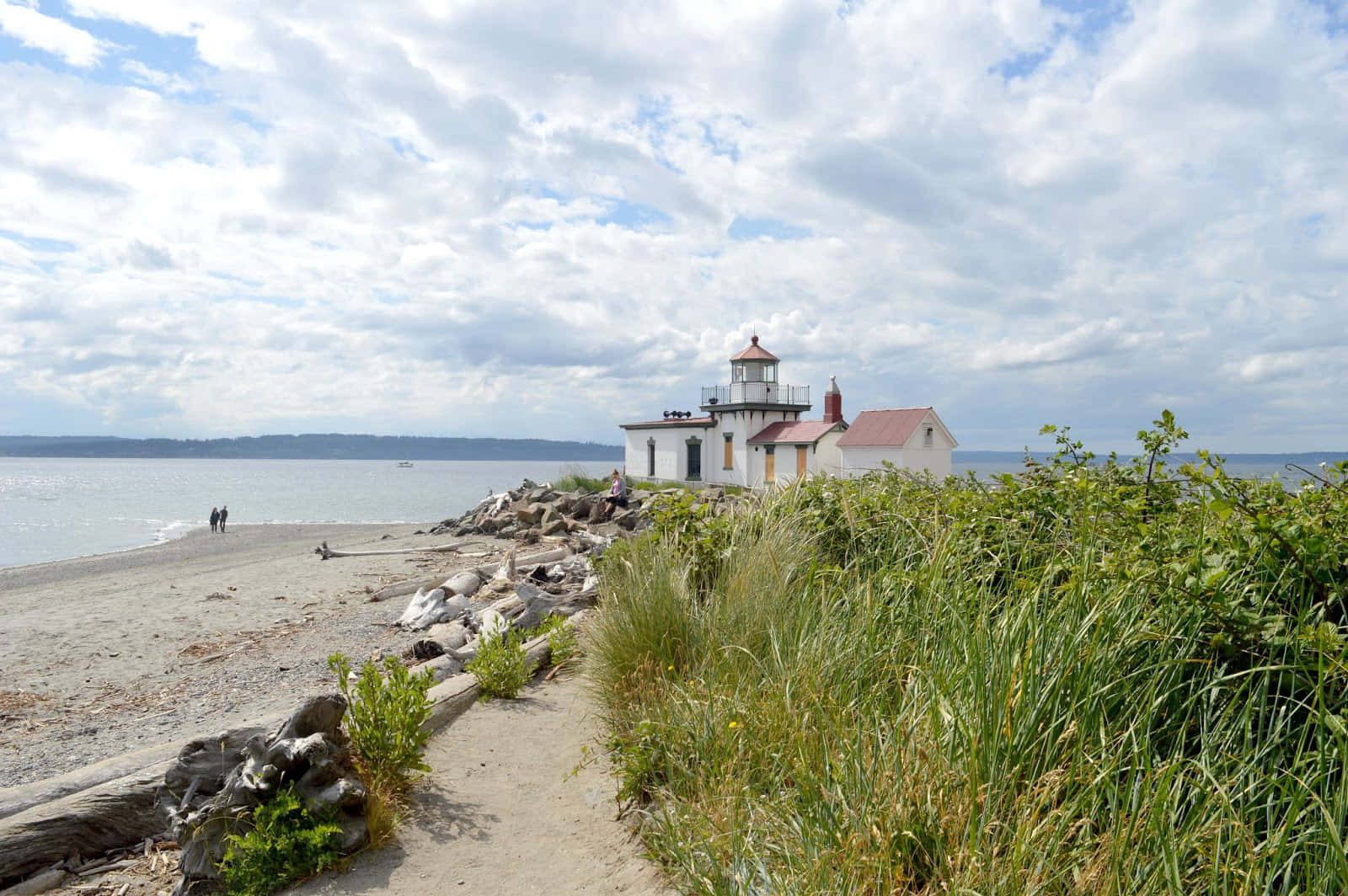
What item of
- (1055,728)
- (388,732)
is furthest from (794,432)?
(1055,728)

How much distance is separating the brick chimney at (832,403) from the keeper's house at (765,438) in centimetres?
4

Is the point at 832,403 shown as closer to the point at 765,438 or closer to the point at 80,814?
the point at 765,438

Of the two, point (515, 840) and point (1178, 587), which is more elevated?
point (1178, 587)

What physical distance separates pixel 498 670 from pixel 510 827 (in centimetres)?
195

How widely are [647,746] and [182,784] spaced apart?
8.12ft

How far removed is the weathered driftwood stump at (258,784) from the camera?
3.91 meters

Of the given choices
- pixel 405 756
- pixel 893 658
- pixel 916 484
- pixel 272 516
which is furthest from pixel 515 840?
pixel 272 516

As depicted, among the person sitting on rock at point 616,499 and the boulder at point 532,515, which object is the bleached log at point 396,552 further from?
the person sitting on rock at point 616,499

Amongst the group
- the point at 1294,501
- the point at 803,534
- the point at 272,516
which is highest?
the point at 1294,501

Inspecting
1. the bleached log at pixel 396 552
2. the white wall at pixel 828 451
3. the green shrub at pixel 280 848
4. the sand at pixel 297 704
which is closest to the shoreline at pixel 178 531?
the sand at pixel 297 704

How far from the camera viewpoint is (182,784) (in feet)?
14.2

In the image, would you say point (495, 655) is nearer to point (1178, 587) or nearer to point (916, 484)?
point (916, 484)

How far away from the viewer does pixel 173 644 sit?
10984mm

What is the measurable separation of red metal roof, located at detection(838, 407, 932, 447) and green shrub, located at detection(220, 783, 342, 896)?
29547 mm
